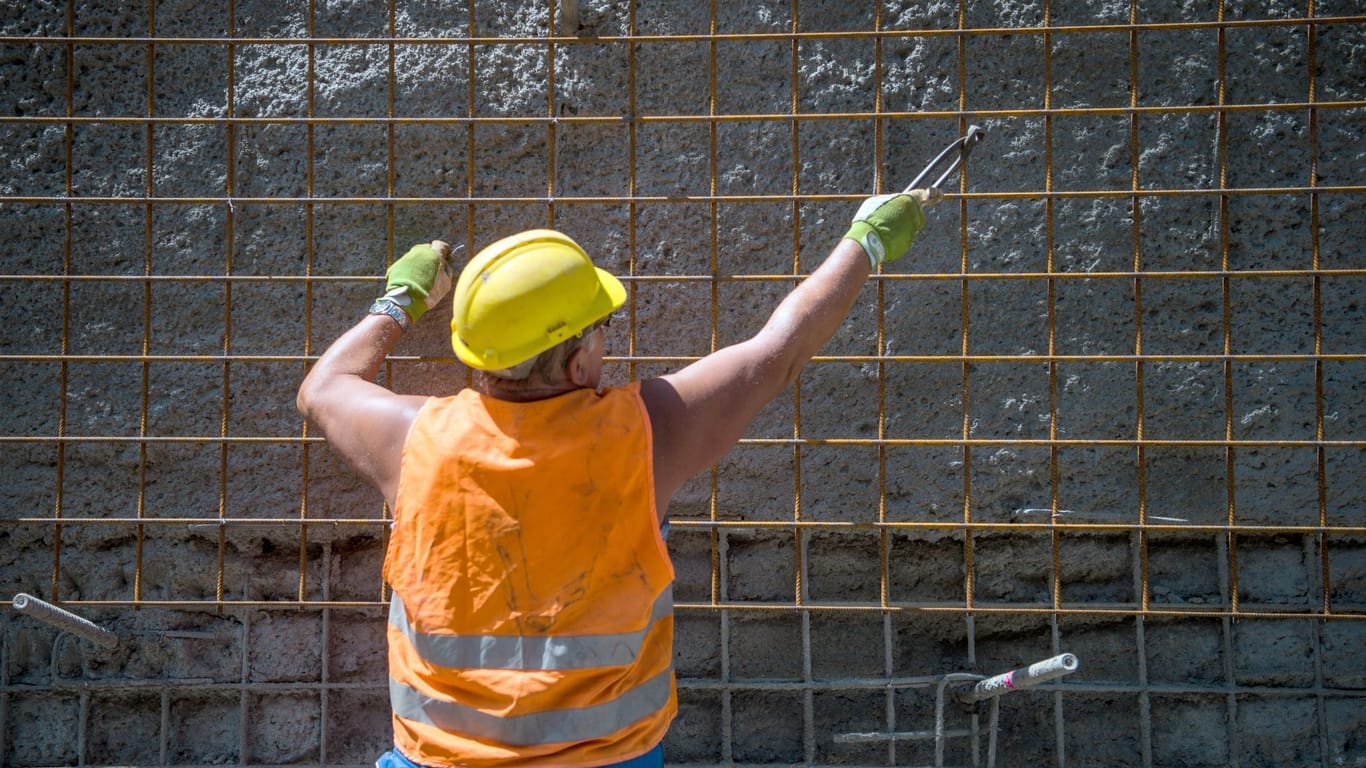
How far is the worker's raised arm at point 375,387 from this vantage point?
2.04 metres

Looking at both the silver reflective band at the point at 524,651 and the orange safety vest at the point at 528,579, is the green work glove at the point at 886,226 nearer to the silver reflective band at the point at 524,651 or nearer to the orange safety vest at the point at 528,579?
the orange safety vest at the point at 528,579

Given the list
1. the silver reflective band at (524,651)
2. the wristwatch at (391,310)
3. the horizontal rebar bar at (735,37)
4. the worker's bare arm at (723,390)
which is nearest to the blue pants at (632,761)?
the silver reflective band at (524,651)

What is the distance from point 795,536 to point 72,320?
2.12 m

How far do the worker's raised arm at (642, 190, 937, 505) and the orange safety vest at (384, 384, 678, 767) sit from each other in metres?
0.06

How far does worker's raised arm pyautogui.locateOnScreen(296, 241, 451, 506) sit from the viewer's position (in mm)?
2037

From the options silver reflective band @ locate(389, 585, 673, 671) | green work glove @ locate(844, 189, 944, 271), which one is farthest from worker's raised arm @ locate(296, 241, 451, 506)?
green work glove @ locate(844, 189, 944, 271)

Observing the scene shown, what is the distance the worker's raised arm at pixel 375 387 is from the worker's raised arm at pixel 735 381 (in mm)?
470

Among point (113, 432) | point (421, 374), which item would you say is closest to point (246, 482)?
point (113, 432)

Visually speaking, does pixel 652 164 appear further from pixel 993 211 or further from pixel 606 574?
pixel 606 574

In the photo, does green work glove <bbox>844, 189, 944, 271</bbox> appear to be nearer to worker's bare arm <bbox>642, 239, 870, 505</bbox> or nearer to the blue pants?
worker's bare arm <bbox>642, 239, 870, 505</bbox>

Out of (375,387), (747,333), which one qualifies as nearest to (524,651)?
(375,387)

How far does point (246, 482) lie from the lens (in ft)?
10.2

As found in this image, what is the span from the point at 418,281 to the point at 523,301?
84cm

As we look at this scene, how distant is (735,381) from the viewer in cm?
201
